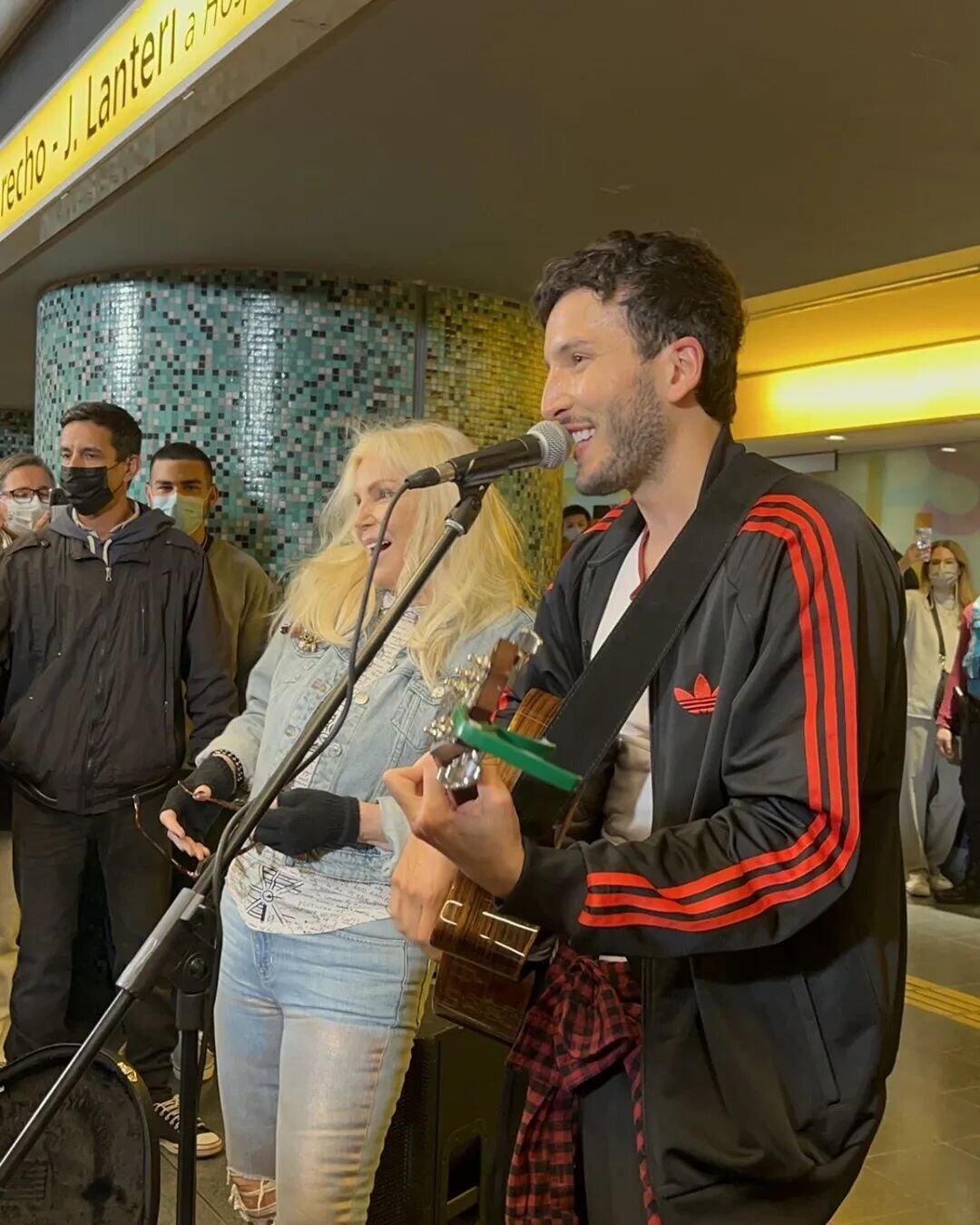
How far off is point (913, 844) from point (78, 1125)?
5.77 metres

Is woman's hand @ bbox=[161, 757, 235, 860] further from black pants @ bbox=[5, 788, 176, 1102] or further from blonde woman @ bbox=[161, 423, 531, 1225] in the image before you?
black pants @ bbox=[5, 788, 176, 1102]

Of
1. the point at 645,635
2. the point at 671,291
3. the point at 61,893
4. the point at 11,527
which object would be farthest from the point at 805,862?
the point at 11,527

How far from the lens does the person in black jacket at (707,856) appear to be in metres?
1.25

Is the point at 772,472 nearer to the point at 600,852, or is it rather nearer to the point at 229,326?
the point at 600,852

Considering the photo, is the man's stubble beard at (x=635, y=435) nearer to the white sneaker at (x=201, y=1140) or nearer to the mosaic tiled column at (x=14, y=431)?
the white sneaker at (x=201, y=1140)

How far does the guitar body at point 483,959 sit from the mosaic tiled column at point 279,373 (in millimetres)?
3544

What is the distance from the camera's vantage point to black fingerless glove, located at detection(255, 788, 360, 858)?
6.35 feet

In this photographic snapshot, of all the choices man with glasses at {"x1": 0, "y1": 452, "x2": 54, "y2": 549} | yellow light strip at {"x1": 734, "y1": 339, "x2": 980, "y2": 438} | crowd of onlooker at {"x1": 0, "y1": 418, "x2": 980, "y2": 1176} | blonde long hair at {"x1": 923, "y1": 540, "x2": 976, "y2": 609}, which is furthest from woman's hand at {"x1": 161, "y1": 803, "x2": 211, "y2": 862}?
yellow light strip at {"x1": 734, "y1": 339, "x2": 980, "y2": 438}

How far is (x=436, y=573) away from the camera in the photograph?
2.23 meters

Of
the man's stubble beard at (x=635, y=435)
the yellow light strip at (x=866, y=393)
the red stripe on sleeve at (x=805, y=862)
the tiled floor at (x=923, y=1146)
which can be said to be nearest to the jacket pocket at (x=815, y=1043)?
the red stripe on sleeve at (x=805, y=862)

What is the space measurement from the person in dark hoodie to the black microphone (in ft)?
7.08

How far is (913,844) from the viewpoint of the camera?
7.02 m

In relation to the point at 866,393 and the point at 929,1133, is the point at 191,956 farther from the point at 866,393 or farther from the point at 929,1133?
the point at 866,393

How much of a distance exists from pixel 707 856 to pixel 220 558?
3.27m
